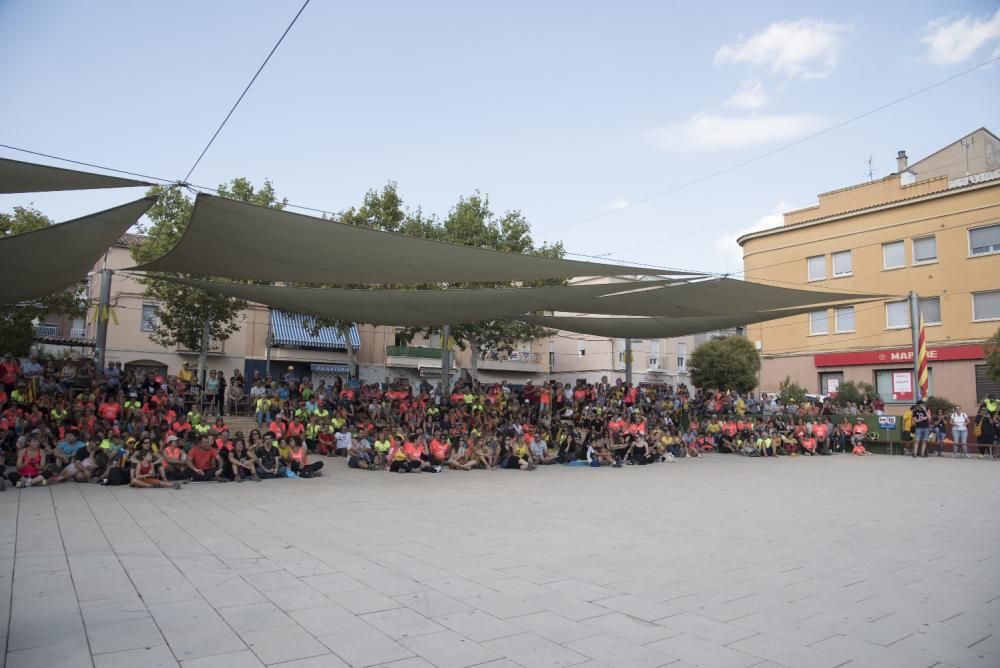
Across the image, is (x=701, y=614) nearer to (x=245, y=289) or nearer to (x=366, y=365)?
(x=245, y=289)

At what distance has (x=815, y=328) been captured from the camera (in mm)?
24875

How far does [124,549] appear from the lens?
4.86 meters

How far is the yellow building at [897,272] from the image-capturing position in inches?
810

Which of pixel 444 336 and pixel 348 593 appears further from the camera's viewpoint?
pixel 444 336

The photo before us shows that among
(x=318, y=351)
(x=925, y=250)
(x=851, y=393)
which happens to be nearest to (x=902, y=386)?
(x=851, y=393)

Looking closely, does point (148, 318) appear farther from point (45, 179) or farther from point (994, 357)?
point (994, 357)

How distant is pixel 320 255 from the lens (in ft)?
27.3

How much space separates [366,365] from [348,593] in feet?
87.7

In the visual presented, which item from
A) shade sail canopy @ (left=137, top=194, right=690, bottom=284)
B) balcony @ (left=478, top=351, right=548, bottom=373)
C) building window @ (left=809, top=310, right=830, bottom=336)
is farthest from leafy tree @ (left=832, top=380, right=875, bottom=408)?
shade sail canopy @ (left=137, top=194, right=690, bottom=284)

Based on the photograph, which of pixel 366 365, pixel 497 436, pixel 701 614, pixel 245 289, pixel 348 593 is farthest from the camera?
pixel 366 365

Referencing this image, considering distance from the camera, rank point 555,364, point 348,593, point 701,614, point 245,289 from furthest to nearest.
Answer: point 555,364 → point 245,289 → point 348,593 → point 701,614

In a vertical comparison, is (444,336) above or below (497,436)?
above

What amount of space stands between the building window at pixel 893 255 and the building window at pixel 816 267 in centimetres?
220

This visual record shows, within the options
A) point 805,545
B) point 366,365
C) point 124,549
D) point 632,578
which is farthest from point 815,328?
point 124,549
